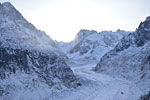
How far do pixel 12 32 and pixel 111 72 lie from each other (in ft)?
124

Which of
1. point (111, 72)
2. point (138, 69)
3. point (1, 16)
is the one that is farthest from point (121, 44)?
point (1, 16)

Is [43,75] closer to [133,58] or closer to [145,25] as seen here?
[133,58]

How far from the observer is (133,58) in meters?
65.2

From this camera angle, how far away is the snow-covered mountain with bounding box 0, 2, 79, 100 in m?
29.6

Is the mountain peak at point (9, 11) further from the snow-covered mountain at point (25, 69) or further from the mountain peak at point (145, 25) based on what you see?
the mountain peak at point (145, 25)

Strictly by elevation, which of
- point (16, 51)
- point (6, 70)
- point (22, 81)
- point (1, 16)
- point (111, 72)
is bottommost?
point (111, 72)

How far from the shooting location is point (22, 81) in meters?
31.8

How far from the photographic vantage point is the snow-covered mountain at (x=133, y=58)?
2111 inches

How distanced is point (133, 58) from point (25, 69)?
4180cm

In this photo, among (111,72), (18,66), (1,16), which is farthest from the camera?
(111,72)

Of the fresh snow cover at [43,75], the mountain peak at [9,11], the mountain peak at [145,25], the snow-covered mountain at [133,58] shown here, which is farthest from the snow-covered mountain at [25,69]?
the mountain peak at [145,25]

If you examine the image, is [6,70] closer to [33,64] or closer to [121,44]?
[33,64]

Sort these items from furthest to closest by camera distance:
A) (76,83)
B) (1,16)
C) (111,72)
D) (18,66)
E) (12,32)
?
(111,72), (1,16), (12,32), (76,83), (18,66)

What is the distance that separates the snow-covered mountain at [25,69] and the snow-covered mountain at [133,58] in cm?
1971
